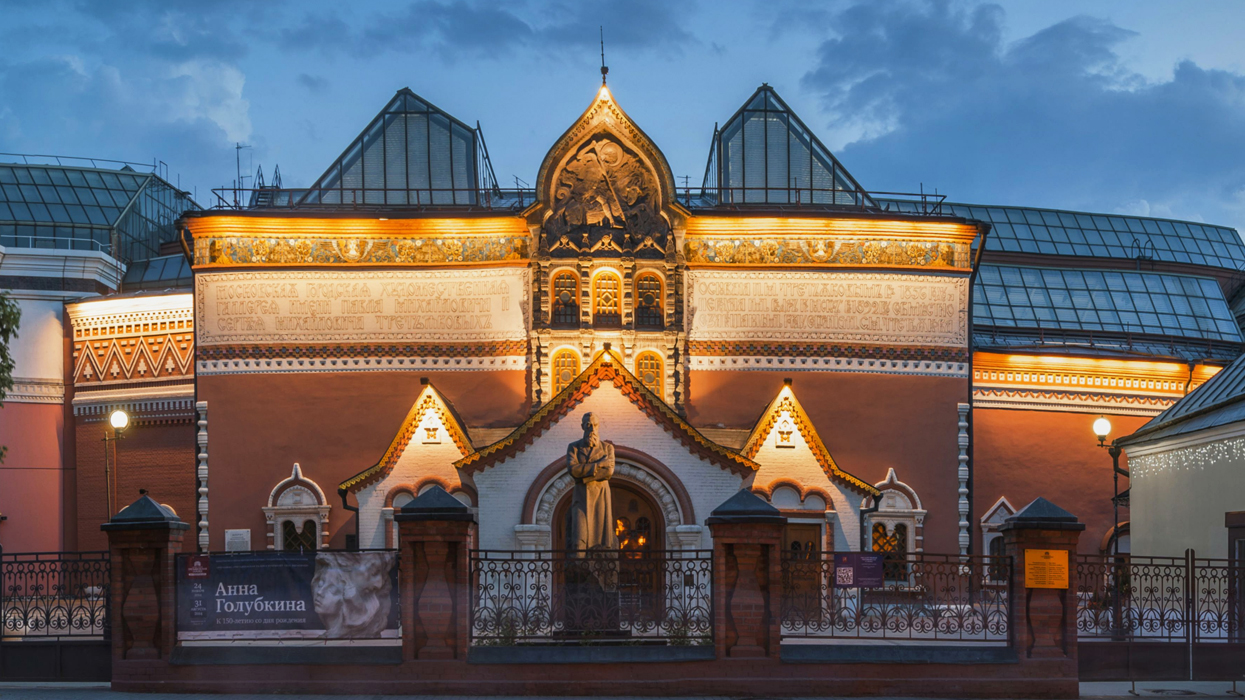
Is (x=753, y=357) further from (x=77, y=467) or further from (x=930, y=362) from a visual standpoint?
(x=77, y=467)

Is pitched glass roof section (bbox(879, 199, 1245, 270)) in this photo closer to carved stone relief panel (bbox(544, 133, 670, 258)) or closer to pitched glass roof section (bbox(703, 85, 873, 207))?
pitched glass roof section (bbox(703, 85, 873, 207))

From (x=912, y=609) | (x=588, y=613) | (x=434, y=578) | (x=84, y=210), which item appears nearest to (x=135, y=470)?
(x=84, y=210)

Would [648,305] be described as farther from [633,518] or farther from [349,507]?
[349,507]

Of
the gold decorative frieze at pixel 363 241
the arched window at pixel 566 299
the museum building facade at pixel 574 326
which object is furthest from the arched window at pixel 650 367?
the gold decorative frieze at pixel 363 241

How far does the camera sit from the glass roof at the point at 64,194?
37312 mm

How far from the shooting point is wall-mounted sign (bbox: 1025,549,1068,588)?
16125 millimetres

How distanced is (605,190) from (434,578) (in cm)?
1214

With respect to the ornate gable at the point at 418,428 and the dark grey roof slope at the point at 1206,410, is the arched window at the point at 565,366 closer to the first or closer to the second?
the ornate gable at the point at 418,428

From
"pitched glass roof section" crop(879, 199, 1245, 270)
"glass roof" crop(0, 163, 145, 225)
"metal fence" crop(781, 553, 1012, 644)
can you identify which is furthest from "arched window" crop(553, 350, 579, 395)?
"glass roof" crop(0, 163, 145, 225)

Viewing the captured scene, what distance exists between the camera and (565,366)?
26.2m

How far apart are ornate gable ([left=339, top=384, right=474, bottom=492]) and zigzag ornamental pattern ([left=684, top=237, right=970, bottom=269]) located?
19.3ft

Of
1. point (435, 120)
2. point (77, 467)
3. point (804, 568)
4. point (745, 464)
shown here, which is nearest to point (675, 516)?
point (745, 464)

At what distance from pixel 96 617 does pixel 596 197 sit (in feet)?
42.5

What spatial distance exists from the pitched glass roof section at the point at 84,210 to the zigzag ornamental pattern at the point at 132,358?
17.5 ft
